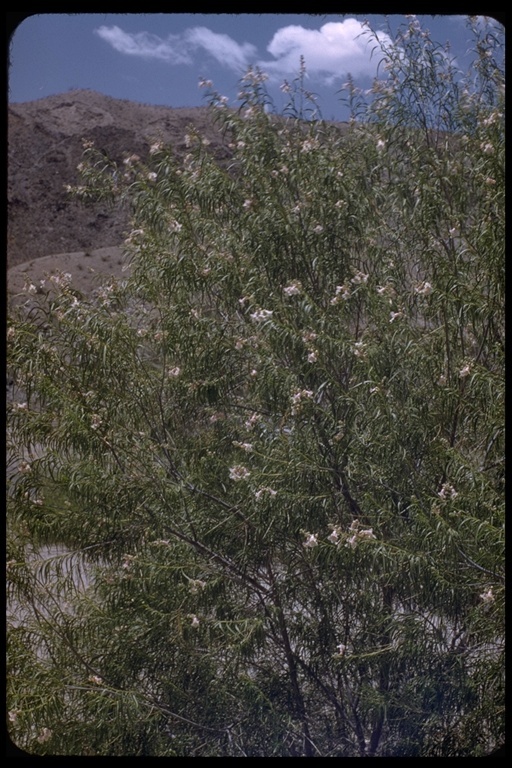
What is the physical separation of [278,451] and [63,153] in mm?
5800

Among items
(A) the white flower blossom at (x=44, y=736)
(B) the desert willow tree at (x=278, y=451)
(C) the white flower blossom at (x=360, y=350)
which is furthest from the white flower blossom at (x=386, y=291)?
(A) the white flower blossom at (x=44, y=736)

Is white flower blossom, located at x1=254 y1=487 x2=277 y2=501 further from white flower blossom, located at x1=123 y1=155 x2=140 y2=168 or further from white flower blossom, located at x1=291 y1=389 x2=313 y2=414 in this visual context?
white flower blossom, located at x1=123 y1=155 x2=140 y2=168

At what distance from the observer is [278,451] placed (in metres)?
3.59

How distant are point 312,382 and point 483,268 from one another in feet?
2.99

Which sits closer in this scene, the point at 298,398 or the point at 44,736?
the point at 44,736

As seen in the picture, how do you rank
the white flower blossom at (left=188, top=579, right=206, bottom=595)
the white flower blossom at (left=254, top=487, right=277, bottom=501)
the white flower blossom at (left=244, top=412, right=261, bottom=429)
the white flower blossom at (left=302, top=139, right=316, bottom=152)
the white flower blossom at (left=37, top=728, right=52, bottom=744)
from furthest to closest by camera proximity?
1. the white flower blossom at (left=302, top=139, right=316, bottom=152)
2. the white flower blossom at (left=244, top=412, right=261, bottom=429)
3. the white flower blossom at (left=188, top=579, right=206, bottom=595)
4. the white flower blossom at (left=254, top=487, right=277, bottom=501)
5. the white flower blossom at (left=37, top=728, right=52, bottom=744)

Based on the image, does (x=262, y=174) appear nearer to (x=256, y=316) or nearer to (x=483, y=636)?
(x=256, y=316)

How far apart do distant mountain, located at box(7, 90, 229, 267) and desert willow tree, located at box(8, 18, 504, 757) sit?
0.89 m

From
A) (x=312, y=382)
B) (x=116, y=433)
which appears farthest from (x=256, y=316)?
(x=116, y=433)

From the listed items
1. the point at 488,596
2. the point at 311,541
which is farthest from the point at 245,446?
the point at 488,596

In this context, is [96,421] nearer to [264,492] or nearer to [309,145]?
Answer: [264,492]

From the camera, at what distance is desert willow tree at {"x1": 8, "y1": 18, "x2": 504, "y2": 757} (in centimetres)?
352

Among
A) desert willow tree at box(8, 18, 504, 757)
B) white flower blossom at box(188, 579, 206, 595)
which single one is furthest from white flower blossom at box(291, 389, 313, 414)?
white flower blossom at box(188, 579, 206, 595)

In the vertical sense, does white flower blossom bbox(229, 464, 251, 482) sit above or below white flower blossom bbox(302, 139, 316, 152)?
below
